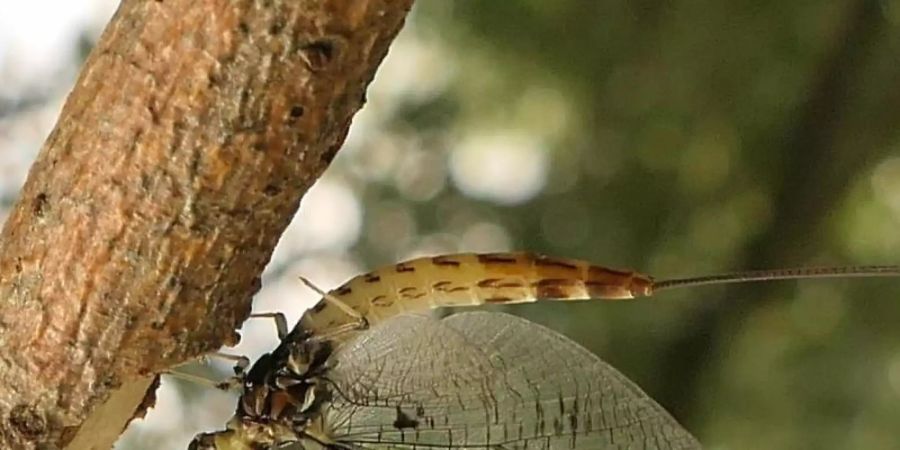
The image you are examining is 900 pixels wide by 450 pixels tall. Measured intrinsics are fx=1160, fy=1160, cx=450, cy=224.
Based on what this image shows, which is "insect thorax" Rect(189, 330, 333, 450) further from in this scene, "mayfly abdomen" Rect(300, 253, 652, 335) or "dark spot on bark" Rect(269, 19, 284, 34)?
"dark spot on bark" Rect(269, 19, 284, 34)

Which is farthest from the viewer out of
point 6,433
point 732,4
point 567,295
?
point 732,4

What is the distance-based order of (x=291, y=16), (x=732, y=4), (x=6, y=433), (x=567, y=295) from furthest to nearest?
(x=732, y=4), (x=567, y=295), (x=6, y=433), (x=291, y=16)

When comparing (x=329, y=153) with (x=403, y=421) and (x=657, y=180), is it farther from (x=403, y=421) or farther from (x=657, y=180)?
(x=657, y=180)

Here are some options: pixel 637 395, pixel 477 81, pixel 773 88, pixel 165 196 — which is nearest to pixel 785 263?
pixel 773 88

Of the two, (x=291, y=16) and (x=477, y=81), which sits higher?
(x=477, y=81)

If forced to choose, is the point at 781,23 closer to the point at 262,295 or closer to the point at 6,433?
the point at 262,295

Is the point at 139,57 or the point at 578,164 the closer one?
the point at 139,57

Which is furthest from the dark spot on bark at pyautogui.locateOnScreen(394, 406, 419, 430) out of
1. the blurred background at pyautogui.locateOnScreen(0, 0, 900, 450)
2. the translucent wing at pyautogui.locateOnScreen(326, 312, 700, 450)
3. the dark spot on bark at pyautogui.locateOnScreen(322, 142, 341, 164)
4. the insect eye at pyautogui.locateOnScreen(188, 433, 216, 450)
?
the blurred background at pyautogui.locateOnScreen(0, 0, 900, 450)

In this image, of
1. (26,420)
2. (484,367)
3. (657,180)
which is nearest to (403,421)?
(484,367)
